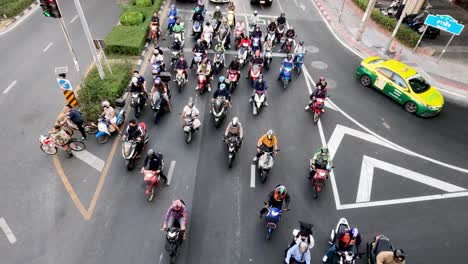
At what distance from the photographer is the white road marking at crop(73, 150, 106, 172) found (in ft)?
41.4

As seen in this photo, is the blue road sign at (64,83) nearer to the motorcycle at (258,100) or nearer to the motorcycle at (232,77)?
the motorcycle at (232,77)

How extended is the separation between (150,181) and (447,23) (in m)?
19.1

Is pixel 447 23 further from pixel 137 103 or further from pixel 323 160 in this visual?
pixel 137 103

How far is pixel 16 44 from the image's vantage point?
19.5 meters

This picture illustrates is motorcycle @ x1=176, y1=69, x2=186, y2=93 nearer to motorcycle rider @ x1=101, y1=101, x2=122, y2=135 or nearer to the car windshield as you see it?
motorcycle rider @ x1=101, y1=101, x2=122, y2=135

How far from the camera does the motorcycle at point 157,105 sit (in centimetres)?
1412

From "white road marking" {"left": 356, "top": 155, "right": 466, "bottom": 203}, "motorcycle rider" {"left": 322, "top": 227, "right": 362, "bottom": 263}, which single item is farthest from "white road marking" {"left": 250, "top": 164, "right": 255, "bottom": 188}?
"white road marking" {"left": 356, "top": 155, "right": 466, "bottom": 203}

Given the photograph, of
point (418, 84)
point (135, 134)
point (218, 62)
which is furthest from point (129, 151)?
point (418, 84)

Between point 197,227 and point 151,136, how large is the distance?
509 cm

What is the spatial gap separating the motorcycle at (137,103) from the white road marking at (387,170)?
10.3m

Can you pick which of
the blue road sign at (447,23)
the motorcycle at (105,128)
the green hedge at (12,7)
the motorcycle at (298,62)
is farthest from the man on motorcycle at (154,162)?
the green hedge at (12,7)

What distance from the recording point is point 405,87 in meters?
16.3

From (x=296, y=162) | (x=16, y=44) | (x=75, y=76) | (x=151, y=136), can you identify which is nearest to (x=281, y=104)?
(x=296, y=162)

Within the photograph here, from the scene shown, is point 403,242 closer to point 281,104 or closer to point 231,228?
point 231,228
